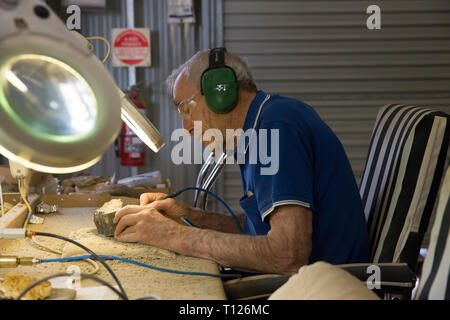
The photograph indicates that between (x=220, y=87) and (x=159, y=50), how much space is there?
2025 mm

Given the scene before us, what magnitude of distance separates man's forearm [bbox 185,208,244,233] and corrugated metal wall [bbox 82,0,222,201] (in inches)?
65.8

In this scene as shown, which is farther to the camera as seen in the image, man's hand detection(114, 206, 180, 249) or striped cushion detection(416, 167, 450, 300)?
man's hand detection(114, 206, 180, 249)

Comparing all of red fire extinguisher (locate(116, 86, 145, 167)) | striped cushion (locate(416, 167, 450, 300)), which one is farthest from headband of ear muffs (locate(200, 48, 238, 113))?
red fire extinguisher (locate(116, 86, 145, 167))

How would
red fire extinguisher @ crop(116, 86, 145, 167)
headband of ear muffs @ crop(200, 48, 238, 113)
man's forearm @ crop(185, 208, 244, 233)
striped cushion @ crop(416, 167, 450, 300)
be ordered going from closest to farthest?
striped cushion @ crop(416, 167, 450, 300), headband of ear muffs @ crop(200, 48, 238, 113), man's forearm @ crop(185, 208, 244, 233), red fire extinguisher @ crop(116, 86, 145, 167)

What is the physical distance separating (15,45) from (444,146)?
112 centimetres

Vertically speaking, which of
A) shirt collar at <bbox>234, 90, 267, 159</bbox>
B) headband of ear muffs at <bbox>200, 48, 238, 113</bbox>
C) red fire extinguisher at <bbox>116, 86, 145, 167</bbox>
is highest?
headband of ear muffs at <bbox>200, 48, 238, 113</bbox>

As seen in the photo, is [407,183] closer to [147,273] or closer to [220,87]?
[220,87]

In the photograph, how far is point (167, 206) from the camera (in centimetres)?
164

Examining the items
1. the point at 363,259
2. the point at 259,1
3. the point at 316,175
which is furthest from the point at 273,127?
the point at 259,1

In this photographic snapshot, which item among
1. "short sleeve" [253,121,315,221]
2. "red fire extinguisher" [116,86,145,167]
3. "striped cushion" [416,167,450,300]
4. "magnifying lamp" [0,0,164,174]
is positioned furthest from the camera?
"red fire extinguisher" [116,86,145,167]

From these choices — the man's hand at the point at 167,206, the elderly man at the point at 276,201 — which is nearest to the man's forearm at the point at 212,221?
the man's hand at the point at 167,206

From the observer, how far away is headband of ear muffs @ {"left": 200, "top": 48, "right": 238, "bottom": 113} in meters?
1.52

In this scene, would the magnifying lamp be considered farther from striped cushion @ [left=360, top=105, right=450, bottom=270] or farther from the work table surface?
striped cushion @ [left=360, top=105, right=450, bottom=270]

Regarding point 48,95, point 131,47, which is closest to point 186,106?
point 48,95
